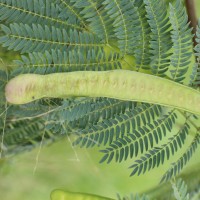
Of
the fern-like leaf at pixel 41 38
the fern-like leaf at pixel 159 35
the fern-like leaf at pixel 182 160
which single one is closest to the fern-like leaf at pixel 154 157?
the fern-like leaf at pixel 182 160

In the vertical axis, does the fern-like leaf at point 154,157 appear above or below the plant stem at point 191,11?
below

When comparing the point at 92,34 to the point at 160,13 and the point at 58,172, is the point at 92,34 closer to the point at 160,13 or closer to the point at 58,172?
the point at 160,13

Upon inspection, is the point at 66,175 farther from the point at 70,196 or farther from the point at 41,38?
the point at 41,38

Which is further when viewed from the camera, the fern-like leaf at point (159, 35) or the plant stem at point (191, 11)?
the plant stem at point (191, 11)

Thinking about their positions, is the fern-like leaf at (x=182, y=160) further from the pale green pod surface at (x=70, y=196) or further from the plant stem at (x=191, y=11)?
the plant stem at (x=191, y=11)

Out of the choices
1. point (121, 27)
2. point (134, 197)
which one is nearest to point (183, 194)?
point (134, 197)

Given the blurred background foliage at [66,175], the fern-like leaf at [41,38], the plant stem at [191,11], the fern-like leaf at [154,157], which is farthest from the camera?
the blurred background foliage at [66,175]

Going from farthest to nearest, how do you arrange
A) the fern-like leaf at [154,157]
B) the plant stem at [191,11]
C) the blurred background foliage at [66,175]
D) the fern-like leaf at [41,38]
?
the blurred background foliage at [66,175] < the plant stem at [191,11] < the fern-like leaf at [154,157] < the fern-like leaf at [41,38]
